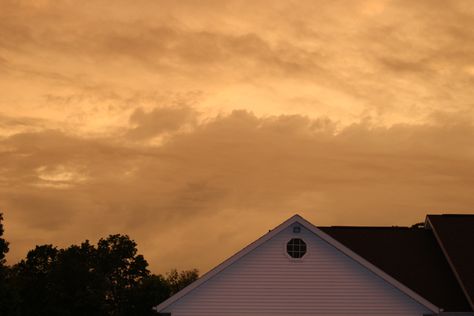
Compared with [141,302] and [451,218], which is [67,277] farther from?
[451,218]

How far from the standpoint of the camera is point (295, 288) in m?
45.7

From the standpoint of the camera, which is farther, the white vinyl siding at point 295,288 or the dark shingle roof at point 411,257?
the dark shingle roof at point 411,257

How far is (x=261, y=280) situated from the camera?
150 feet

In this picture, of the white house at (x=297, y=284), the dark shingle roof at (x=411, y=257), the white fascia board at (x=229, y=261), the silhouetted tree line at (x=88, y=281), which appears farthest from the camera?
the silhouetted tree line at (x=88, y=281)

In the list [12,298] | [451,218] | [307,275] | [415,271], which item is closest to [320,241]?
[307,275]

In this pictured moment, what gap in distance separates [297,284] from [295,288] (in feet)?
0.74

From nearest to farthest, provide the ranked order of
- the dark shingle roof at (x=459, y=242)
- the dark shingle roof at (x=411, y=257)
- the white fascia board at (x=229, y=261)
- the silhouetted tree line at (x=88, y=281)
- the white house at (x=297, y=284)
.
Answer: the white fascia board at (x=229, y=261)
the white house at (x=297, y=284)
the dark shingle roof at (x=411, y=257)
the dark shingle roof at (x=459, y=242)
the silhouetted tree line at (x=88, y=281)

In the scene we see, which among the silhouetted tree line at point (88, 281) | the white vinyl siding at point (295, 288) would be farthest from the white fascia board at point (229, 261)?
the silhouetted tree line at point (88, 281)

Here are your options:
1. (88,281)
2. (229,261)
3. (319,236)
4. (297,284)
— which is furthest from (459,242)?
(88,281)

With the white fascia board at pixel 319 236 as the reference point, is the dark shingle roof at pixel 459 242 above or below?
above

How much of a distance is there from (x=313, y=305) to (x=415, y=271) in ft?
27.1

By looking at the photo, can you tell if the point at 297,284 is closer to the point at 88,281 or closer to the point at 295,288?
the point at 295,288

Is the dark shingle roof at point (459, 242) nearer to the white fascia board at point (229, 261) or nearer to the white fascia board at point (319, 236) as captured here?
the white fascia board at point (319, 236)

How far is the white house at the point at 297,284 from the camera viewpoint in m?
45.4
